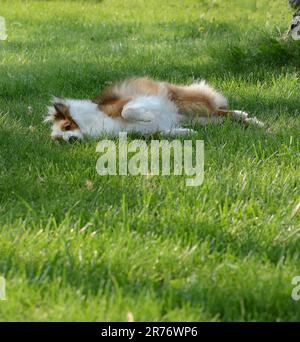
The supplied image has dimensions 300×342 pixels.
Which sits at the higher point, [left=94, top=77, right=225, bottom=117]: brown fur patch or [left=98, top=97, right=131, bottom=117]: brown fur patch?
[left=94, top=77, right=225, bottom=117]: brown fur patch

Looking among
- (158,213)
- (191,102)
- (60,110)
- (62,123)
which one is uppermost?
(191,102)

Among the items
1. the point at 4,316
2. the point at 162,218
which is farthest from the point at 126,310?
the point at 162,218

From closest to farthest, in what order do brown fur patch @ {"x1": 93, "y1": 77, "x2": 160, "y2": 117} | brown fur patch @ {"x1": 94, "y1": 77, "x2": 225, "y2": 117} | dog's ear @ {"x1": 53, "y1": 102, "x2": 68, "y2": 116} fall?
1. dog's ear @ {"x1": 53, "y1": 102, "x2": 68, "y2": 116}
2. brown fur patch @ {"x1": 93, "y1": 77, "x2": 160, "y2": 117}
3. brown fur patch @ {"x1": 94, "y1": 77, "x2": 225, "y2": 117}

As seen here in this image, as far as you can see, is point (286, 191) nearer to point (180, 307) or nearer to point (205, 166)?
point (205, 166)

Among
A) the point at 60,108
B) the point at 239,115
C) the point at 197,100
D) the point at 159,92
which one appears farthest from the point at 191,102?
the point at 60,108

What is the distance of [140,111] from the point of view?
18.5 ft

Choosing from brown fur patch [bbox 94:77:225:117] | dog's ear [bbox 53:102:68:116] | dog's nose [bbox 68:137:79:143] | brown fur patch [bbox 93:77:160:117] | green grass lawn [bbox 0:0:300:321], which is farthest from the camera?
brown fur patch [bbox 94:77:225:117]

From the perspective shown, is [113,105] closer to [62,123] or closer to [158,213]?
[62,123]

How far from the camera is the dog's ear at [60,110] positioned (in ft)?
18.8

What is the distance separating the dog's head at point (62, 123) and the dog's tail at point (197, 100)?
0.86 meters

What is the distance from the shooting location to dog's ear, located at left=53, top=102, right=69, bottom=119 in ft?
18.8

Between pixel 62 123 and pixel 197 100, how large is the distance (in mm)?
1163

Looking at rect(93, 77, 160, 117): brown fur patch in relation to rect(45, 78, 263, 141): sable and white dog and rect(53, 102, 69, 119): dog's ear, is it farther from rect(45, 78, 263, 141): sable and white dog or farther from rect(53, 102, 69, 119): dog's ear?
rect(53, 102, 69, 119): dog's ear

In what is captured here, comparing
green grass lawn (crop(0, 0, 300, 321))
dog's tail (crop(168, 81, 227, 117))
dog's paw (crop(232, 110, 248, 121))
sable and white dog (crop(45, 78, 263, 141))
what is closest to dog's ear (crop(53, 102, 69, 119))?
sable and white dog (crop(45, 78, 263, 141))
